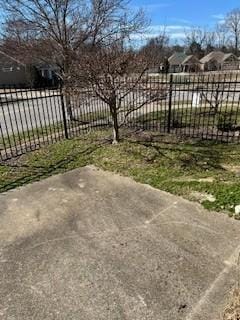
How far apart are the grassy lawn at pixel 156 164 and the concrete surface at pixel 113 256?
0.38 m

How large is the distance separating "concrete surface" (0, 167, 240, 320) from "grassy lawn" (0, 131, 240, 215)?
1.23 ft

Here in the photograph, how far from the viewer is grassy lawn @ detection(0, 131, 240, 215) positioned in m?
4.65

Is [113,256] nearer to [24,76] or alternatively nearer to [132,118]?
[132,118]

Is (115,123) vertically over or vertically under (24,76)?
over

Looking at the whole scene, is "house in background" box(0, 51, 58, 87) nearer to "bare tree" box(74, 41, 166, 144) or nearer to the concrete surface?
"bare tree" box(74, 41, 166, 144)

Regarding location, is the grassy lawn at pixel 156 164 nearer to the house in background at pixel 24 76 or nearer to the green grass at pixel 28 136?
the green grass at pixel 28 136

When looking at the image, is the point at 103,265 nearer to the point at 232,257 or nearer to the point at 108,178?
the point at 232,257

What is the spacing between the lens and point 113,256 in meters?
3.33

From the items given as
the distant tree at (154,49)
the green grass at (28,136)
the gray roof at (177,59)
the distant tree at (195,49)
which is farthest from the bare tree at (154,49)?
the distant tree at (195,49)

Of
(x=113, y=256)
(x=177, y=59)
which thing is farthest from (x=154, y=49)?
(x=177, y=59)

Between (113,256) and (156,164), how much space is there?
2820 millimetres

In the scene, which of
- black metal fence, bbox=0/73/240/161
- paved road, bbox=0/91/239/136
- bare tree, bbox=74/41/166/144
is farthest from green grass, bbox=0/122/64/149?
bare tree, bbox=74/41/166/144

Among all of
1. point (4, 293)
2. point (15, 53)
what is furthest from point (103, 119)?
point (4, 293)

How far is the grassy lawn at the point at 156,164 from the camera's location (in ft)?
15.3
